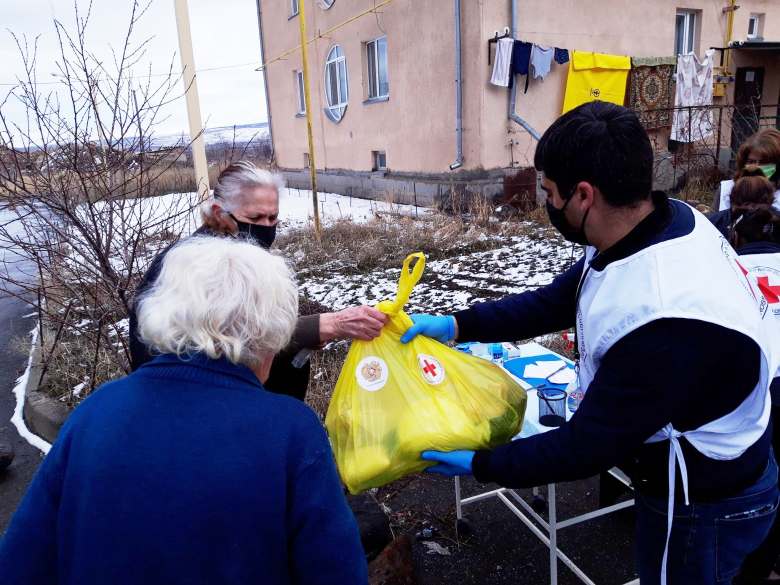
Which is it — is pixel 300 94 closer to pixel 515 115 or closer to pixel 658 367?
pixel 515 115

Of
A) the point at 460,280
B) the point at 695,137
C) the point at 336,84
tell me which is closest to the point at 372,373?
the point at 460,280

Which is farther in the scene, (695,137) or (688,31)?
(688,31)

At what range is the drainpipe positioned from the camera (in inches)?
360

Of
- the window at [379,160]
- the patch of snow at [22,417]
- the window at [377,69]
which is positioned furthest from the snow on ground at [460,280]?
the window at [377,69]

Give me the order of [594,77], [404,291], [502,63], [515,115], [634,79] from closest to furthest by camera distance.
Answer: [404,291] < [502,63] < [515,115] < [594,77] < [634,79]

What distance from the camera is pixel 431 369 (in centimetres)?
185

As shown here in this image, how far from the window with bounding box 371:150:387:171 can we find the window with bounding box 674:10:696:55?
243 inches

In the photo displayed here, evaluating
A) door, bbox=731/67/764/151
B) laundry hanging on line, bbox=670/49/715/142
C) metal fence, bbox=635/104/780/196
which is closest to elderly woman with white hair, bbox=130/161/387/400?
metal fence, bbox=635/104/780/196

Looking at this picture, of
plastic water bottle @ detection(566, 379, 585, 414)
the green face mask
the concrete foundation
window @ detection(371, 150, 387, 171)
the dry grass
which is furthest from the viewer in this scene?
window @ detection(371, 150, 387, 171)

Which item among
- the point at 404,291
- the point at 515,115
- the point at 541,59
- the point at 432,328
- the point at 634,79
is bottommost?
the point at 432,328

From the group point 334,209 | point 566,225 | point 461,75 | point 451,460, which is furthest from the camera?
point 334,209

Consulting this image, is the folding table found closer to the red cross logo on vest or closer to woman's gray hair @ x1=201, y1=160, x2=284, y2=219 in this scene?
the red cross logo on vest

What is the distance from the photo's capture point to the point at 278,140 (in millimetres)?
16891

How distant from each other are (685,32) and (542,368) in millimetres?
11459
